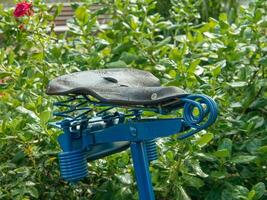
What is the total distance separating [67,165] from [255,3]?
1423 mm

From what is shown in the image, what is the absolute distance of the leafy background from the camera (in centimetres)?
224

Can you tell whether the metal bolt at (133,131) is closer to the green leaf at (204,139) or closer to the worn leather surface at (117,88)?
the worn leather surface at (117,88)

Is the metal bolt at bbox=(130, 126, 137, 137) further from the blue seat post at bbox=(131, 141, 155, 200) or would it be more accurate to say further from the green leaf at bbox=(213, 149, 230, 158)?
the green leaf at bbox=(213, 149, 230, 158)

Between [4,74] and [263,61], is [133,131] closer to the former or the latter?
[263,61]

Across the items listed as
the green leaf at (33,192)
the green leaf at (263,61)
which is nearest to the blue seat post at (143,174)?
the green leaf at (33,192)

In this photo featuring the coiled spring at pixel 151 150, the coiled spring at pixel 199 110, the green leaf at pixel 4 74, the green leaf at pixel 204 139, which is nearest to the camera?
the coiled spring at pixel 199 110

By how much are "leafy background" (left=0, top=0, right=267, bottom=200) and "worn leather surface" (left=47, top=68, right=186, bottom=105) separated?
1.35 ft

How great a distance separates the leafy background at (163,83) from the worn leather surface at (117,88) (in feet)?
1.35

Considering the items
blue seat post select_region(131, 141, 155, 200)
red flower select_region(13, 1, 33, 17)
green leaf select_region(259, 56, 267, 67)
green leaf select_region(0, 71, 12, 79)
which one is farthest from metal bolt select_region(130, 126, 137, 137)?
red flower select_region(13, 1, 33, 17)

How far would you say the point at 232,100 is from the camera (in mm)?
2619

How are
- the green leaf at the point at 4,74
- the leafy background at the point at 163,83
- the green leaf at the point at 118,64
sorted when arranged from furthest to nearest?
the green leaf at the point at 118,64, the green leaf at the point at 4,74, the leafy background at the point at 163,83

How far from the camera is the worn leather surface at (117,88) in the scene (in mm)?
1565

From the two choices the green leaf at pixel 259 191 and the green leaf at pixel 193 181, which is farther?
the green leaf at pixel 193 181

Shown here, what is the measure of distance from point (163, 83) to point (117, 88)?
3.11ft
